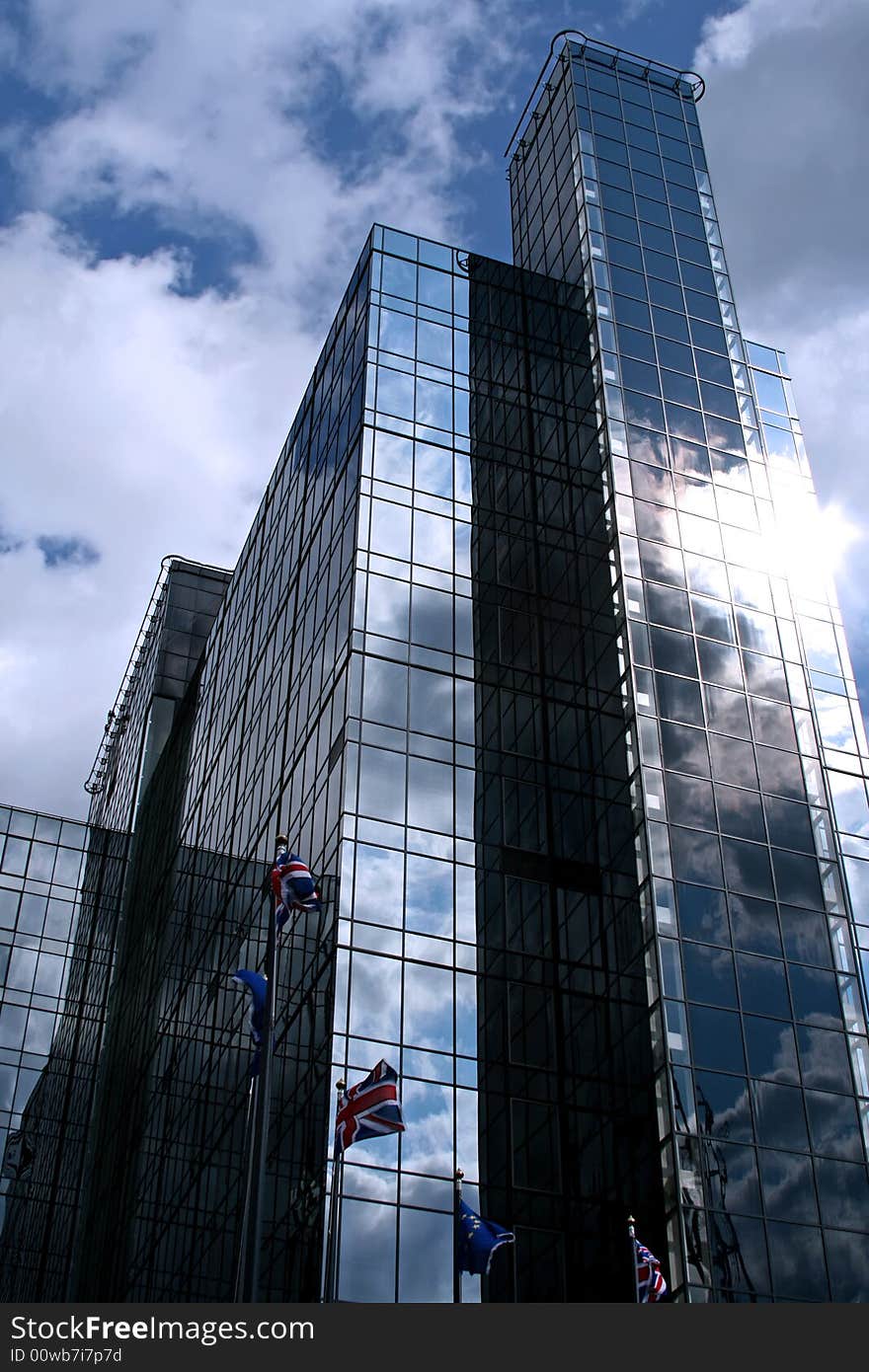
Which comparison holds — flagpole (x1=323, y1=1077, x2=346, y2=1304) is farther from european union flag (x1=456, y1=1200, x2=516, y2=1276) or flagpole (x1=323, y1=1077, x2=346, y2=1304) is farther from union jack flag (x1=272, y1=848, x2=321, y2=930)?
union jack flag (x1=272, y1=848, x2=321, y2=930)

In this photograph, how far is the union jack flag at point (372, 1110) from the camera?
1172 inches

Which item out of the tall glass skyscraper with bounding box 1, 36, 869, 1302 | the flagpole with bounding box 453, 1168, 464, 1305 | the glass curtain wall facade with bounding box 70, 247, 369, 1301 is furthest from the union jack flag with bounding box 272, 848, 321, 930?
the glass curtain wall facade with bounding box 70, 247, 369, 1301

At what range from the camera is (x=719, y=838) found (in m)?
45.0

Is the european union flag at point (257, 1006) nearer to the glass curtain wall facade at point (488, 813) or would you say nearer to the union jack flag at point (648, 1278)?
the glass curtain wall facade at point (488, 813)

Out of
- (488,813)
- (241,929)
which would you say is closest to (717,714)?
(488,813)

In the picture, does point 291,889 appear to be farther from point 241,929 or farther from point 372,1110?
point 241,929

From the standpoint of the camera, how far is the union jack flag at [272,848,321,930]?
2828cm

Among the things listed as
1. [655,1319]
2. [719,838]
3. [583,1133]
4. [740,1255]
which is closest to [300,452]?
[719,838]

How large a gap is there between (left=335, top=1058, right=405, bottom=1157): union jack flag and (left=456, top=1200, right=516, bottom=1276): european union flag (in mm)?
3895

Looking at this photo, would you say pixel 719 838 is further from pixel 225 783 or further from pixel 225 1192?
pixel 225 783

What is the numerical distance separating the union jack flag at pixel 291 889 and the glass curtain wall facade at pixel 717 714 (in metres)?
15.6

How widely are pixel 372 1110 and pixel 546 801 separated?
1795cm

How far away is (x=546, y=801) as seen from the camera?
46625mm

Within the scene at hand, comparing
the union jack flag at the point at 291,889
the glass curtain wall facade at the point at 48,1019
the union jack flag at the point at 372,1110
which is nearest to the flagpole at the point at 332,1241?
the union jack flag at the point at 372,1110
